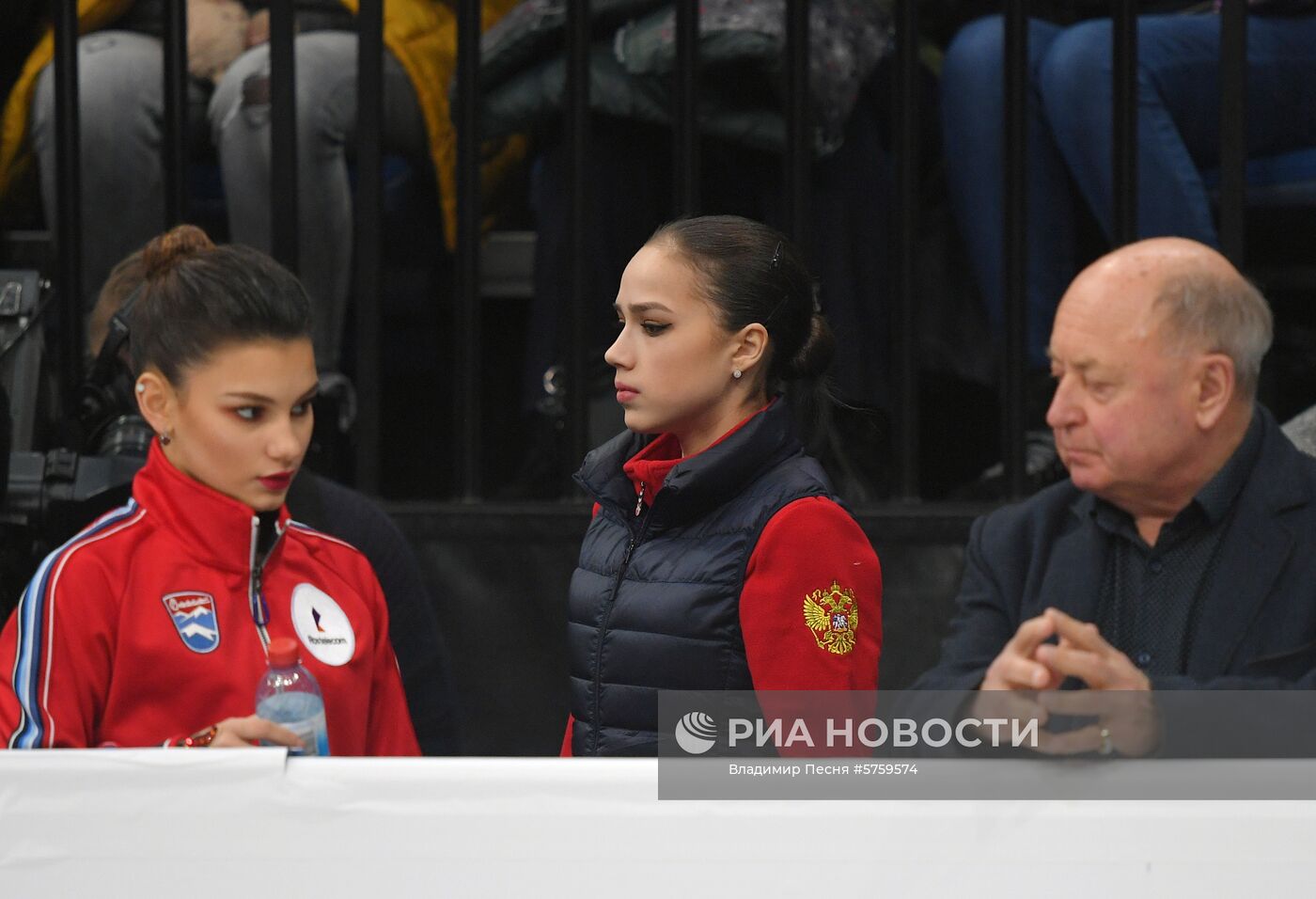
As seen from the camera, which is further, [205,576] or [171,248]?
[171,248]

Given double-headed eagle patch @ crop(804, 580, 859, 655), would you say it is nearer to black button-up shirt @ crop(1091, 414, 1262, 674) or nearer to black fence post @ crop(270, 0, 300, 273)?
black button-up shirt @ crop(1091, 414, 1262, 674)

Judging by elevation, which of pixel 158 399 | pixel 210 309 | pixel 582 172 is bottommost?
pixel 158 399

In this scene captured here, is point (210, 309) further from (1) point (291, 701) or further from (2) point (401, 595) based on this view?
(2) point (401, 595)

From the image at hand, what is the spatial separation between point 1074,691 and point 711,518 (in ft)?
1.60

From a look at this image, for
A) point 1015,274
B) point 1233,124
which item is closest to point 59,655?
point 1015,274

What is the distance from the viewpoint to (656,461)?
6.50 feet

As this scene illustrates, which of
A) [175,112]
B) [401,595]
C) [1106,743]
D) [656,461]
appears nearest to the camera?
[1106,743]

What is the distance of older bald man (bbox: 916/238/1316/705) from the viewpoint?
175cm

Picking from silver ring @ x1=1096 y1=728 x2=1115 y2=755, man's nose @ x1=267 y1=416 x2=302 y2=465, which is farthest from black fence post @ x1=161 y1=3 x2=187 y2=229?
silver ring @ x1=1096 y1=728 x2=1115 y2=755

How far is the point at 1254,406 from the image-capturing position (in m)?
1.84

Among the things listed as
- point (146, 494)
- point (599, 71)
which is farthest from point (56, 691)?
point (599, 71)

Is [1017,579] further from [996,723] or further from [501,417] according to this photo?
[501,417]

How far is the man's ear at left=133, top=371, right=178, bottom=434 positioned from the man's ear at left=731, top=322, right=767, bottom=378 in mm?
632

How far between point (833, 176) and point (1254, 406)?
1456 millimetres
